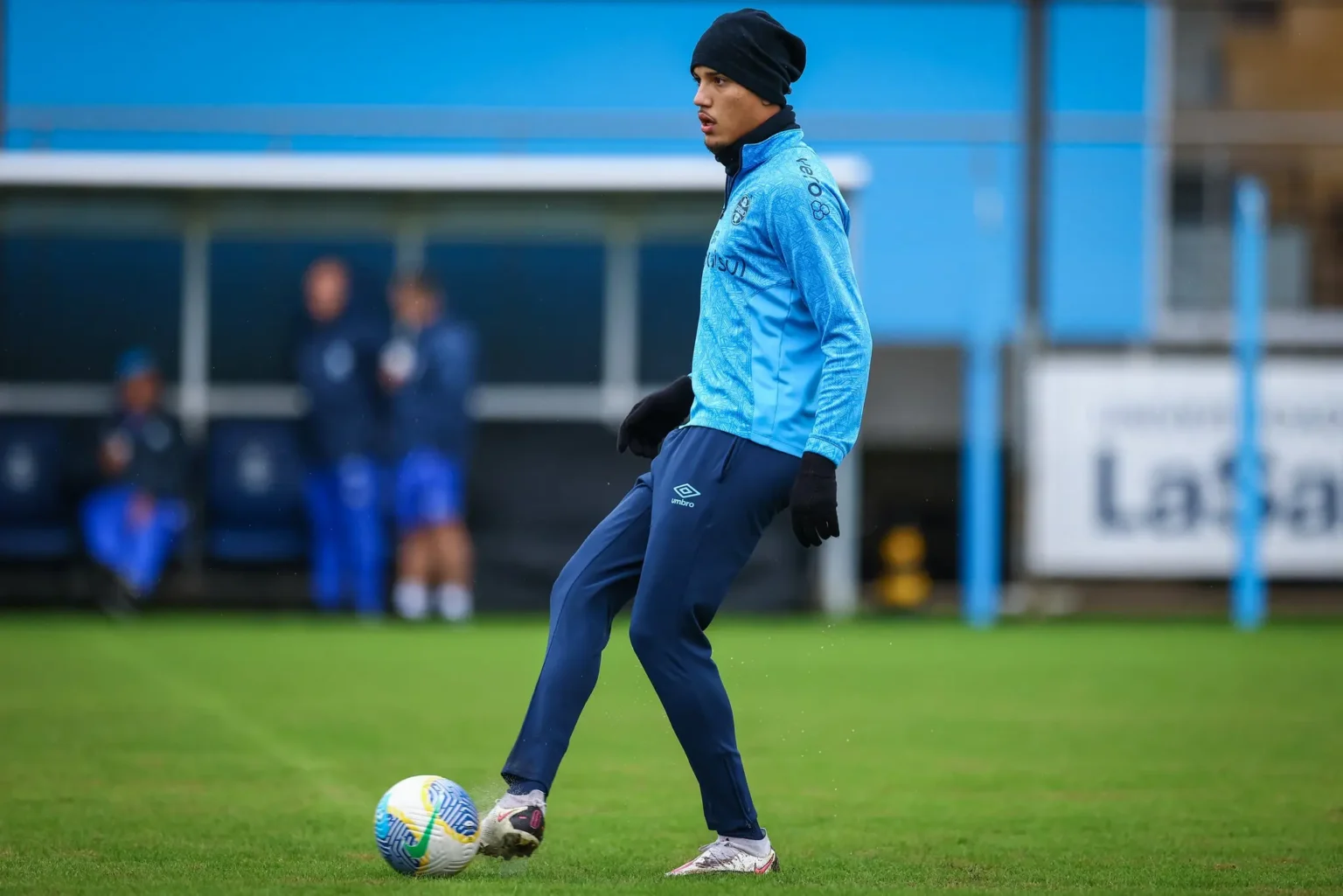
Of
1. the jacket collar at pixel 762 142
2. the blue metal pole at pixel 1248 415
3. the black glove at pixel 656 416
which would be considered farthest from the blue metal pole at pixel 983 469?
the jacket collar at pixel 762 142

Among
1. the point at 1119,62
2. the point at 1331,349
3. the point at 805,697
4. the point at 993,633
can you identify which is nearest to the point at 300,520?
the point at 993,633

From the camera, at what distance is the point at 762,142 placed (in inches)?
204

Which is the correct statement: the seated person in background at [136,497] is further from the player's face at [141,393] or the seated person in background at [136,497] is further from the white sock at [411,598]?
the white sock at [411,598]

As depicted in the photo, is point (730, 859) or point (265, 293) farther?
point (265, 293)

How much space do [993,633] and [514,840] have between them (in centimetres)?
1071

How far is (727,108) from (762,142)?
0.13 m

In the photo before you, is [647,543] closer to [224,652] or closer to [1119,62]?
[224,652]

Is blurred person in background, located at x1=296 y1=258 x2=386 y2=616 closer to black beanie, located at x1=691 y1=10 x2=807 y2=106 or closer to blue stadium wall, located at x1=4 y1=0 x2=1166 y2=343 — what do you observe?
blue stadium wall, located at x1=4 y1=0 x2=1166 y2=343

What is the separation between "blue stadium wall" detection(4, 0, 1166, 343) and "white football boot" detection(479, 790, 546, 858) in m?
12.0

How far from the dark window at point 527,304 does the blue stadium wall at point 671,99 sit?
136cm

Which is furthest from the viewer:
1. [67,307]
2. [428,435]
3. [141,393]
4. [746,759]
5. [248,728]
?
[67,307]

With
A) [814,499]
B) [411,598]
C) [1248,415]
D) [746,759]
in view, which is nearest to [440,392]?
[411,598]

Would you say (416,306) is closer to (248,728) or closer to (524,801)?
(248,728)

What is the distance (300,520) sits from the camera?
54.4 feet
